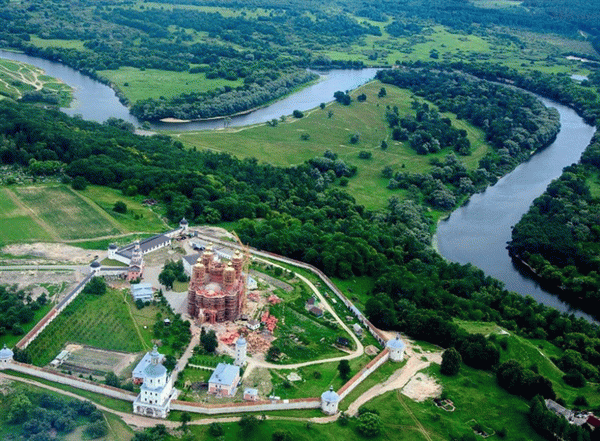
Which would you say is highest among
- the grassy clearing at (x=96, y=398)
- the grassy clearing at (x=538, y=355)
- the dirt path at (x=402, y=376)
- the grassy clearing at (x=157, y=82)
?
the grassy clearing at (x=96, y=398)

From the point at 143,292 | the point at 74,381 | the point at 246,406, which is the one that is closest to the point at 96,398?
the point at 74,381

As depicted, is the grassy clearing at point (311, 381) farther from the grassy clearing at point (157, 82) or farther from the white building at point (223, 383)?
the grassy clearing at point (157, 82)

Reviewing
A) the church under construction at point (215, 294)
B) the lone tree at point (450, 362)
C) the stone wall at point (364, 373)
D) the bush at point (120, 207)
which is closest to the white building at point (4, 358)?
the church under construction at point (215, 294)

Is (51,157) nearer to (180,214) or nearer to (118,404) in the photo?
(180,214)

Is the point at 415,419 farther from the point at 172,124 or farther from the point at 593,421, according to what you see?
the point at 172,124

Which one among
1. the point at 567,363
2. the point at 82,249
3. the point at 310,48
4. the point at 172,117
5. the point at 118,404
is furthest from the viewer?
A: the point at 310,48

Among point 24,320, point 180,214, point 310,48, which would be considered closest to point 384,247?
point 180,214

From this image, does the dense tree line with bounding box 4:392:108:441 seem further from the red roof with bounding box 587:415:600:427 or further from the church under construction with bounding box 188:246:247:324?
the red roof with bounding box 587:415:600:427
